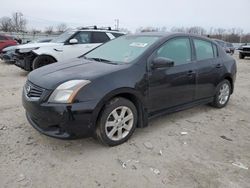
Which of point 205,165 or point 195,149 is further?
point 195,149

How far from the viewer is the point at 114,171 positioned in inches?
108

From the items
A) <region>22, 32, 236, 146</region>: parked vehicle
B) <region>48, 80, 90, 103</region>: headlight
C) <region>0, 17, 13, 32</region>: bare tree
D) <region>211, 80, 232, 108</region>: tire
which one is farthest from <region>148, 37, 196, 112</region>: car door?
<region>0, 17, 13, 32</region>: bare tree

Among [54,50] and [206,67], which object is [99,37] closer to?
[54,50]

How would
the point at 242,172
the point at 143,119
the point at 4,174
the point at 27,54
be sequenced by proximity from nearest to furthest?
the point at 4,174 → the point at 242,172 → the point at 143,119 → the point at 27,54

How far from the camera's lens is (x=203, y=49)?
4.58 metres

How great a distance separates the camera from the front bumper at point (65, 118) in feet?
9.20

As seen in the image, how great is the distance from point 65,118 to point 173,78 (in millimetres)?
1843

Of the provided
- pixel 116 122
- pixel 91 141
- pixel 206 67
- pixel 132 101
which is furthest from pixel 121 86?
pixel 206 67

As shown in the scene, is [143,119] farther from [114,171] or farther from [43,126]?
[43,126]

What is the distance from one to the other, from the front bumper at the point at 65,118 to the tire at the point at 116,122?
0.55 feet

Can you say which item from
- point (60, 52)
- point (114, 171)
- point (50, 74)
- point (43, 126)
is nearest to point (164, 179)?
point (114, 171)

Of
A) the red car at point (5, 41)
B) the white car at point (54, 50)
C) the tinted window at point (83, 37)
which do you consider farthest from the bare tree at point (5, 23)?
the tinted window at point (83, 37)

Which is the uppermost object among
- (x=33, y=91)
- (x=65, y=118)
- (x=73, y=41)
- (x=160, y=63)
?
(x=73, y=41)

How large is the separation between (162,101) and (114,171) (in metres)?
1.43
